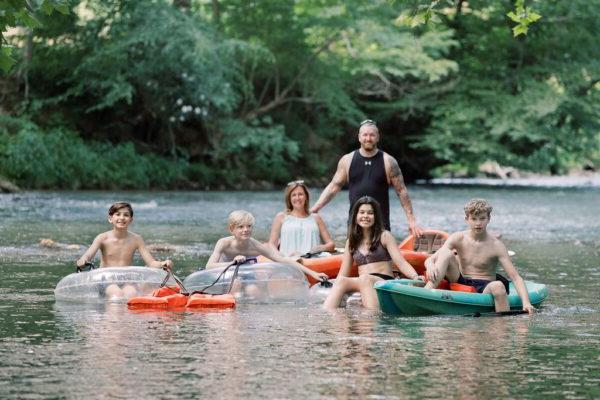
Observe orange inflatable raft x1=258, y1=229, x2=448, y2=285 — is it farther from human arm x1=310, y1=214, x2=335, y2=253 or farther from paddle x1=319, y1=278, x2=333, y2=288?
paddle x1=319, y1=278, x2=333, y2=288

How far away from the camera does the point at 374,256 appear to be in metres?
10.2

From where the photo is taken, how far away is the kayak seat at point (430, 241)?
38.0 ft

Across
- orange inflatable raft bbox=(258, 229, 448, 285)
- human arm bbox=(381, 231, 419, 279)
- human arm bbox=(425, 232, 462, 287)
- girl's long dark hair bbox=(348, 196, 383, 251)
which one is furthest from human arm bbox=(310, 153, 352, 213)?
human arm bbox=(425, 232, 462, 287)

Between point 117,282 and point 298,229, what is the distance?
209 cm

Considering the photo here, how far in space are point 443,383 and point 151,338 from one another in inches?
91.6

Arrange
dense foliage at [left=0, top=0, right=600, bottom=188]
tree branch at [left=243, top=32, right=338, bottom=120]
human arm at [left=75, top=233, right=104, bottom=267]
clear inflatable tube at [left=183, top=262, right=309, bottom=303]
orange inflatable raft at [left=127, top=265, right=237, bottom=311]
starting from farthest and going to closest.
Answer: tree branch at [left=243, top=32, right=338, bottom=120] → dense foliage at [left=0, top=0, right=600, bottom=188] → clear inflatable tube at [left=183, top=262, right=309, bottom=303] → human arm at [left=75, top=233, right=104, bottom=267] → orange inflatable raft at [left=127, top=265, right=237, bottom=311]

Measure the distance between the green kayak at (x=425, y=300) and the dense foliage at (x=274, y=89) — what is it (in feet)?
65.3

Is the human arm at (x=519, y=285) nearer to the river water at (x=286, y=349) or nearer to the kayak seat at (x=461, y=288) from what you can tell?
the river water at (x=286, y=349)

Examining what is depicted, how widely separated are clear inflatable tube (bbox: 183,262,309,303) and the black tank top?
1.10m

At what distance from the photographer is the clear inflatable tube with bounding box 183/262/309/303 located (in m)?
10.5

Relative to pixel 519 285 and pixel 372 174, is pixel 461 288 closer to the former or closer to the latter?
pixel 519 285

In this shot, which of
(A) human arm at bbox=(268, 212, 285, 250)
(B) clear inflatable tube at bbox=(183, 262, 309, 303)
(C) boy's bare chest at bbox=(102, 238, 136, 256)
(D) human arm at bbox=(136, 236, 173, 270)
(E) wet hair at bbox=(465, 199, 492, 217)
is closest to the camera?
(E) wet hair at bbox=(465, 199, 492, 217)

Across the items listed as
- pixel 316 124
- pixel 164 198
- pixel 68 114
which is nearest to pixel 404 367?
pixel 164 198

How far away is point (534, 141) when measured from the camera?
41.0m
